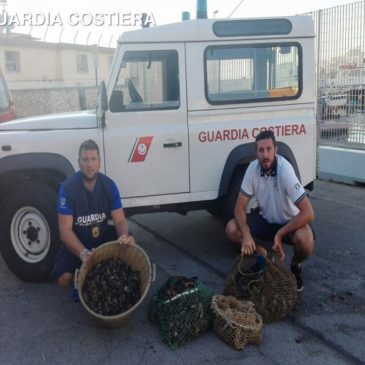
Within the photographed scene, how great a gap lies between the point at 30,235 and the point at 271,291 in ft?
7.61

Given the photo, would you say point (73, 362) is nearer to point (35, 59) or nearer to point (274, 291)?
point (274, 291)

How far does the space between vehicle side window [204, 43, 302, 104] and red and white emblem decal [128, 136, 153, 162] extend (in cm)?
72

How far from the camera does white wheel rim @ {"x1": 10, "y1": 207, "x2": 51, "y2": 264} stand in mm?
4547

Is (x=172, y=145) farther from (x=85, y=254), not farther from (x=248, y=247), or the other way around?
(x=85, y=254)

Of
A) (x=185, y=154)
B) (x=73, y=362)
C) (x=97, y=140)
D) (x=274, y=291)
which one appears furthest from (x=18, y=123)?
(x=274, y=291)

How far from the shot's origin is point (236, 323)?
334 cm

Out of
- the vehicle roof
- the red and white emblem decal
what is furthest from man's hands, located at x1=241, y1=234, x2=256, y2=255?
the vehicle roof

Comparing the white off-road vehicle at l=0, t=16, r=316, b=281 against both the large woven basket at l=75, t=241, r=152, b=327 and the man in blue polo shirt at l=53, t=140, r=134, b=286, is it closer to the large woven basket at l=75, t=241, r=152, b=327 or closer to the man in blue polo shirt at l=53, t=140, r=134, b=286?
the man in blue polo shirt at l=53, t=140, r=134, b=286

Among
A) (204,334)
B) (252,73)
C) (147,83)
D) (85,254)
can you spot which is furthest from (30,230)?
(252,73)

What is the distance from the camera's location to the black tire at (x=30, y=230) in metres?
4.46

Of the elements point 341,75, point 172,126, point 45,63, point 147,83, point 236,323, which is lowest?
point 236,323

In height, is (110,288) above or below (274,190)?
below

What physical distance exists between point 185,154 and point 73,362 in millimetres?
2187

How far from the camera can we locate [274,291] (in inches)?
144
